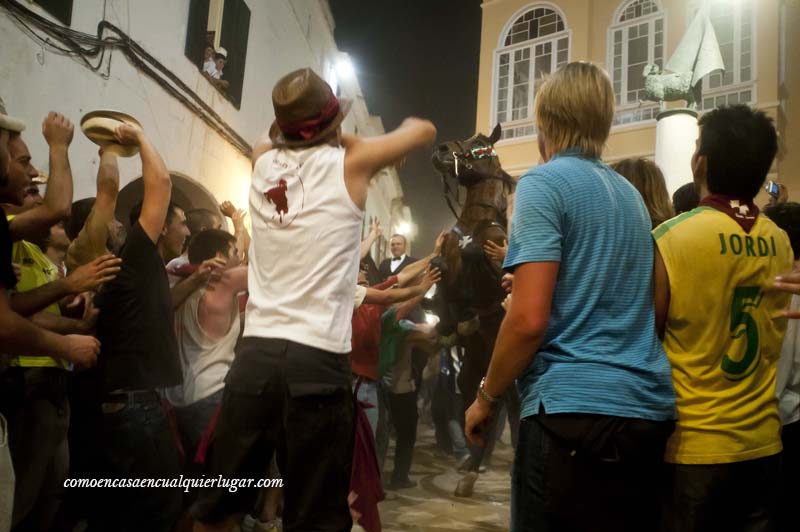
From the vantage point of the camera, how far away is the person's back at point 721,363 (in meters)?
1.61

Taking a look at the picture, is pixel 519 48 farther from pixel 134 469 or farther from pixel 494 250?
pixel 134 469

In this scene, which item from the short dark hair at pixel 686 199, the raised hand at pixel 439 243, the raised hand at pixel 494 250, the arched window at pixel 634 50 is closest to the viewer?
the short dark hair at pixel 686 199

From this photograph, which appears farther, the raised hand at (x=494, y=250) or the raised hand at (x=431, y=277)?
the raised hand at (x=494, y=250)

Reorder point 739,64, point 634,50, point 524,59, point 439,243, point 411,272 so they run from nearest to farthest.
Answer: point 411,272
point 439,243
point 739,64
point 634,50
point 524,59

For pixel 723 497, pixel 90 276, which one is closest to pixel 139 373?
pixel 90 276

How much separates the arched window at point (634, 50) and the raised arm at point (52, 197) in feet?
40.5

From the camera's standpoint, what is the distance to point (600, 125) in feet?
5.61

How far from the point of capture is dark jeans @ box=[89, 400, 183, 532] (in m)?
2.47

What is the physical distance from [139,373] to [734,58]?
1303 centimetres

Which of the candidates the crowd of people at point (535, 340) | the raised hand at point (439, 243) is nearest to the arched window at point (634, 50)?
the raised hand at point (439, 243)

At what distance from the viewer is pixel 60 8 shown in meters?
5.18

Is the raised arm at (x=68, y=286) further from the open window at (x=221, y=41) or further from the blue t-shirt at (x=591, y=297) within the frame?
the open window at (x=221, y=41)

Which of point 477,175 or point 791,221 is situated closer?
point 791,221

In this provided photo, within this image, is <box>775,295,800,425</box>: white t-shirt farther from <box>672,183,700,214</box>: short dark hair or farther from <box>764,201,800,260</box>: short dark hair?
<box>672,183,700,214</box>: short dark hair
